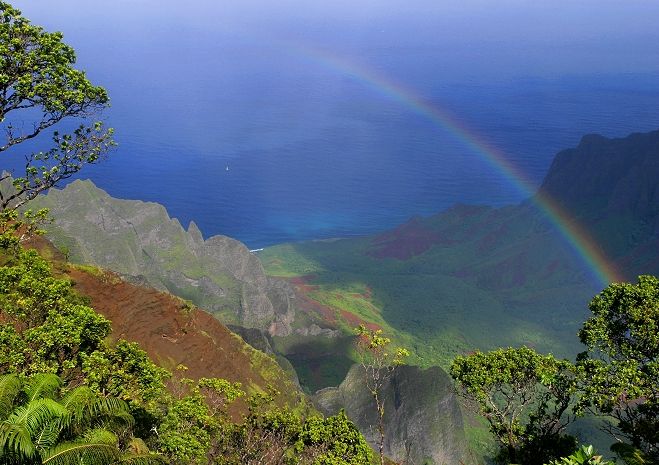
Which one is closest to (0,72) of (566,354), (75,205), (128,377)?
(128,377)

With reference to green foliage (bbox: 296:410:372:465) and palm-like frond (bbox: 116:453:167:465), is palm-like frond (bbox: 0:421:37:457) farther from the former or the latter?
green foliage (bbox: 296:410:372:465)

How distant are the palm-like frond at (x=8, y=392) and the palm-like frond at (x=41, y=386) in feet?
1.02

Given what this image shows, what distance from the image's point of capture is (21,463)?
13.3m

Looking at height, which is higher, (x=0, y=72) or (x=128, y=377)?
(x=0, y=72)

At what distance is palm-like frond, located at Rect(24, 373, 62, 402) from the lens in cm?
1569

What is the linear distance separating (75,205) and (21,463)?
156029 mm

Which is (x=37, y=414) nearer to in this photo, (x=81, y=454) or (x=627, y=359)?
(x=81, y=454)

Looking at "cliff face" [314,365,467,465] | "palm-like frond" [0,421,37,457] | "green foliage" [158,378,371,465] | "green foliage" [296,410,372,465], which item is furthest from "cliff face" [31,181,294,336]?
"palm-like frond" [0,421,37,457]

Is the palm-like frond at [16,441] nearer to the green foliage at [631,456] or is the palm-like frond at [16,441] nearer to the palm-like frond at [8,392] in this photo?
the palm-like frond at [8,392]

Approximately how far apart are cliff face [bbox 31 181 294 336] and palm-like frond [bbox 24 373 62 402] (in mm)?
118074

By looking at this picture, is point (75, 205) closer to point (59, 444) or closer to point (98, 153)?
point (98, 153)

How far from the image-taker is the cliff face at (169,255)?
465 ft

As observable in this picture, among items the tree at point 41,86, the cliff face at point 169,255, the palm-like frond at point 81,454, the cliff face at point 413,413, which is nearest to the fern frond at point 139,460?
the palm-like frond at point 81,454

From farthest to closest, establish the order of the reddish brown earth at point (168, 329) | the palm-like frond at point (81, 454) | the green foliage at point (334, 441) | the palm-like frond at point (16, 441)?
the reddish brown earth at point (168, 329), the green foliage at point (334, 441), the palm-like frond at point (81, 454), the palm-like frond at point (16, 441)
